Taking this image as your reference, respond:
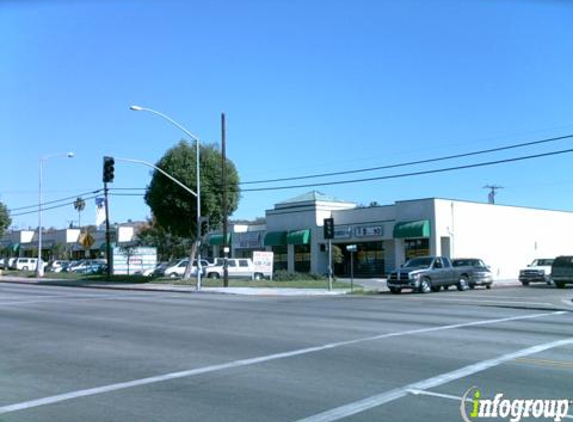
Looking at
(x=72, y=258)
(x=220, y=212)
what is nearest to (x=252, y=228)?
(x=220, y=212)

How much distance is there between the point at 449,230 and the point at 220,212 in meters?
17.1

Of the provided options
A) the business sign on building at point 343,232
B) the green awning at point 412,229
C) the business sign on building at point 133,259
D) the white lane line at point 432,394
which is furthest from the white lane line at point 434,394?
the business sign on building at point 133,259

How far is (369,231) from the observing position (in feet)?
170

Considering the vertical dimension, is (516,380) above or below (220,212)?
below

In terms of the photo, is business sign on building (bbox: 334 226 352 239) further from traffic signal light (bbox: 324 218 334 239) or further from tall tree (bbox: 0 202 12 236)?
tall tree (bbox: 0 202 12 236)

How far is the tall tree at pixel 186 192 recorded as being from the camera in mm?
43375

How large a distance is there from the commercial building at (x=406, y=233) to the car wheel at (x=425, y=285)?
13.5 meters

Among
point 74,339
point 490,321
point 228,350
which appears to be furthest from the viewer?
point 490,321

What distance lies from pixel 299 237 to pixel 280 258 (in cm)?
441

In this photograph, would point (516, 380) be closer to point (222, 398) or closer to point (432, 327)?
point (222, 398)

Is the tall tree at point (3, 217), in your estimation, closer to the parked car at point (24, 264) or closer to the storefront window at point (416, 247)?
the parked car at point (24, 264)

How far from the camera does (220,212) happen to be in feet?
147

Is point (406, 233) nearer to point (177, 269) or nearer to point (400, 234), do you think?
point (400, 234)

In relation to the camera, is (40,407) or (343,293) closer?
(40,407)
